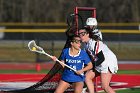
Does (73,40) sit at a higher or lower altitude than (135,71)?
higher

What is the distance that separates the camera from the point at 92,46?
13312 millimetres

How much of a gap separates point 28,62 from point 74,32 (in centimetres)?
1436

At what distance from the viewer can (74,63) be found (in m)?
12.3

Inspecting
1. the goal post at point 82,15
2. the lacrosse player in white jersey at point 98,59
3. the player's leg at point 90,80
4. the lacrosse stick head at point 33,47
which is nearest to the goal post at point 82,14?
the goal post at point 82,15

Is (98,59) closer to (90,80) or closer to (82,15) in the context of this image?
(90,80)

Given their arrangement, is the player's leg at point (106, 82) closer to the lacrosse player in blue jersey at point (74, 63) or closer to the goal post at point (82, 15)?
the lacrosse player in blue jersey at point (74, 63)

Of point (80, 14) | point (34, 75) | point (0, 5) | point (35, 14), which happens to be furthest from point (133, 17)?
point (80, 14)

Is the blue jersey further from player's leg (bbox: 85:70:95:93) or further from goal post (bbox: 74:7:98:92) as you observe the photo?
goal post (bbox: 74:7:98:92)

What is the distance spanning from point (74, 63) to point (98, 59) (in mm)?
1085

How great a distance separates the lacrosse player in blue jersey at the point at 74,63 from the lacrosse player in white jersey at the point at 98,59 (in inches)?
34.1

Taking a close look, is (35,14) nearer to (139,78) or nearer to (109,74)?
(139,78)

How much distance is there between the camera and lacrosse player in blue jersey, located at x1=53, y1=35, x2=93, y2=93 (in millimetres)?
12219

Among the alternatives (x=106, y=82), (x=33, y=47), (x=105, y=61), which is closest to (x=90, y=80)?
(x=106, y=82)

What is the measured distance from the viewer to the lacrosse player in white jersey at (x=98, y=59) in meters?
13.2
